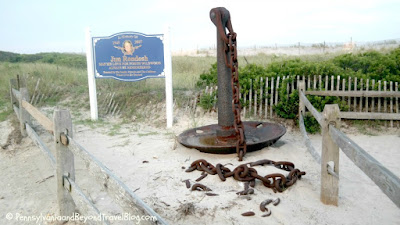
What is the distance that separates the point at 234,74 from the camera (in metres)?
4.95

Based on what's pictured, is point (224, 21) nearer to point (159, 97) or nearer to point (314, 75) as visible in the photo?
point (314, 75)

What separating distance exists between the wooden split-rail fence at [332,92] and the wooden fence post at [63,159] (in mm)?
5351

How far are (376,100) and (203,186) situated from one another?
18.9 ft

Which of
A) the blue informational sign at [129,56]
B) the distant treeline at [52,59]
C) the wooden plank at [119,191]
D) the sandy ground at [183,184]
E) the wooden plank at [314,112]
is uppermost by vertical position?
the distant treeline at [52,59]

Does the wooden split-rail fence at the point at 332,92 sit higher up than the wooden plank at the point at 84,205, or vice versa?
the wooden split-rail fence at the point at 332,92

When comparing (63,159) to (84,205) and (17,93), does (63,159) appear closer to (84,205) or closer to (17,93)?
(84,205)

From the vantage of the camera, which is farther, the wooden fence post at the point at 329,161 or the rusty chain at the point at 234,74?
the rusty chain at the point at 234,74

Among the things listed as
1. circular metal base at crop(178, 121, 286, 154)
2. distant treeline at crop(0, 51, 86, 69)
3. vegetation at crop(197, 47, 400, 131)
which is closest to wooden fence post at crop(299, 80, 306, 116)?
vegetation at crop(197, 47, 400, 131)

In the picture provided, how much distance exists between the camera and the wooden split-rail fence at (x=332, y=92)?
7699 mm

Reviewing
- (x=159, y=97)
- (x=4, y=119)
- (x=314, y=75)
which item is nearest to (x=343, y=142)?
(x=314, y=75)

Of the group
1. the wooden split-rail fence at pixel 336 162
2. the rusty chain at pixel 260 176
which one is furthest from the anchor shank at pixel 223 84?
the wooden split-rail fence at pixel 336 162

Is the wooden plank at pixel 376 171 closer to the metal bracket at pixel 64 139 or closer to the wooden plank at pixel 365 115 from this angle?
the metal bracket at pixel 64 139

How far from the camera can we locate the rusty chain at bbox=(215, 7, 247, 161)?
16.1 ft

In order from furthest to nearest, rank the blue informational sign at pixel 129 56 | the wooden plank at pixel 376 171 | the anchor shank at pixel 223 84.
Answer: the blue informational sign at pixel 129 56
the anchor shank at pixel 223 84
the wooden plank at pixel 376 171
